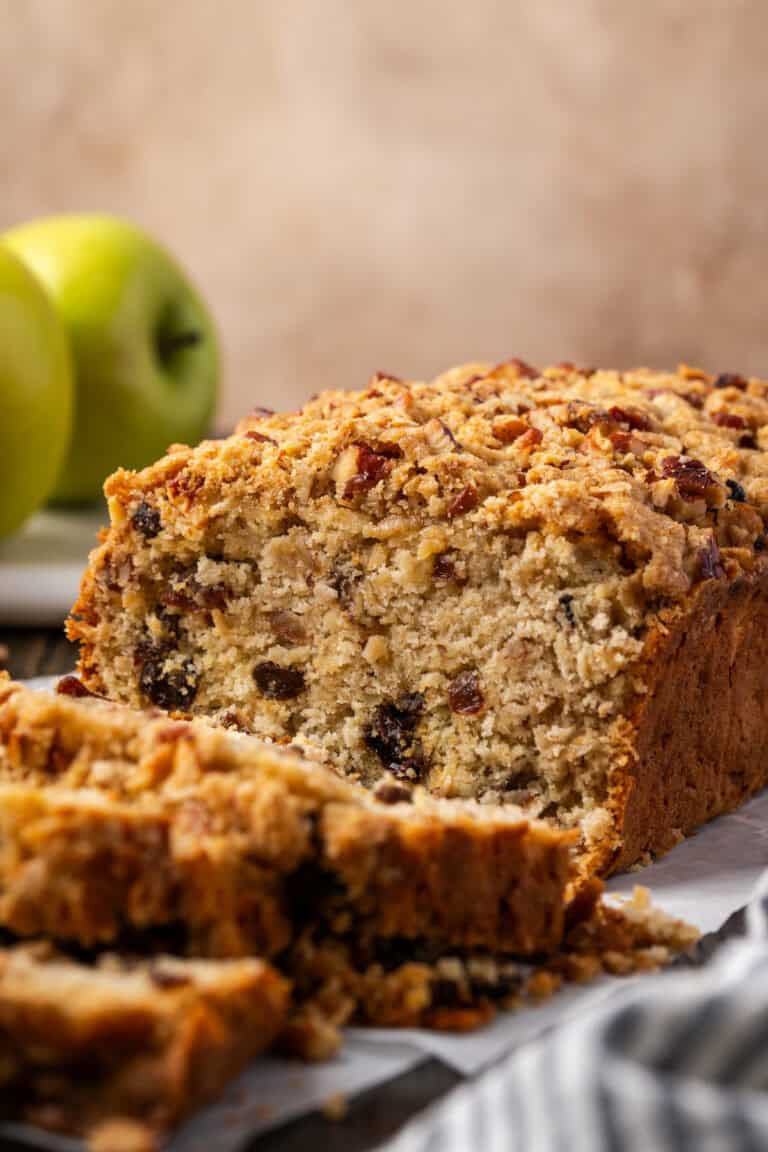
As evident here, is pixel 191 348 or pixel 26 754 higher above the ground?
pixel 191 348

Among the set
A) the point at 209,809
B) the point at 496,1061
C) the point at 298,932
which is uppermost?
the point at 209,809

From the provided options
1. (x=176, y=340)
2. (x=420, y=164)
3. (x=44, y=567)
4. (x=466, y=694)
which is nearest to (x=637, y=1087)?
(x=466, y=694)

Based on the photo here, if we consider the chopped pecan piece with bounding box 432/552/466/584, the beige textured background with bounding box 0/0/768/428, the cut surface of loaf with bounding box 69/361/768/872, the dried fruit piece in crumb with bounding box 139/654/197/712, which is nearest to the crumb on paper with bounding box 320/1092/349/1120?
the cut surface of loaf with bounding box 69/361/768/872

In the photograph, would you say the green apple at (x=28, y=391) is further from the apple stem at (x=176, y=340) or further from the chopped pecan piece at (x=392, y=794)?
the chopped pecan piece at (x=392, y=794)

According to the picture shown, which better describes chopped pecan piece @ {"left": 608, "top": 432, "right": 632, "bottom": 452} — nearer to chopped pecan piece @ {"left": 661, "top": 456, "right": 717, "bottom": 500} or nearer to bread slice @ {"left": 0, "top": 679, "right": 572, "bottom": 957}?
chopped pecan piece @ {"left": 661, "top": 456, "right": 717, "bottom": 500}

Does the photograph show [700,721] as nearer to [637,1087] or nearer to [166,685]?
[166,685]

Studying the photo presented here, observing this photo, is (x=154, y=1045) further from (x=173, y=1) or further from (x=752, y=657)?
(x=173, y=1)

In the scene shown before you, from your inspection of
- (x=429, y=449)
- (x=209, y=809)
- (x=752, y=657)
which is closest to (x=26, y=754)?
(x=209, y=809)
